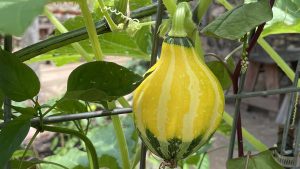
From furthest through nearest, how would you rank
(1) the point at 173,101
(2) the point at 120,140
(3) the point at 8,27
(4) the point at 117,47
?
(4) the point at 117,47 < (2) the point at 120,140 < (1) the point at 173,101 < (3) the point at 8,27

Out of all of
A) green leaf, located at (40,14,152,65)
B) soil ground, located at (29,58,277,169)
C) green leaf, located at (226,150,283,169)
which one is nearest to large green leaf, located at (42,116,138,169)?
green leaf, located at (40,14,152,65)

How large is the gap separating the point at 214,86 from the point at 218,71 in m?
0.21

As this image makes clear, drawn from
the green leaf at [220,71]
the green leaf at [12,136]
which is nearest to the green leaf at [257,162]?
the green leaf at [220,71]

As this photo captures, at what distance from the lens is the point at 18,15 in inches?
8.4

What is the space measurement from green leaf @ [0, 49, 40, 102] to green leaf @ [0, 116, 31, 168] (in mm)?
25

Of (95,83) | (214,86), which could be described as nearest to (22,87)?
(95,83)

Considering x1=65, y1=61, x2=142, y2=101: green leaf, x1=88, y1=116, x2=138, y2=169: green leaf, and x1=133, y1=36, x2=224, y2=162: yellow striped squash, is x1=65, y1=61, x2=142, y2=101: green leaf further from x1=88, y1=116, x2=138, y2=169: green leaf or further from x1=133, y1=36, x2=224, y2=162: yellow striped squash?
x1=88, y1=116, x2=138, y2=169: green leaf

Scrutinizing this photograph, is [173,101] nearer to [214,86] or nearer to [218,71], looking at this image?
[214,86]

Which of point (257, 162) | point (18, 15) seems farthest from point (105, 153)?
point (18, 15)

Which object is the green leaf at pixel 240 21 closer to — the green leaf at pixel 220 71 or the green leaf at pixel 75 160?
the green leaf at pixel 220 71

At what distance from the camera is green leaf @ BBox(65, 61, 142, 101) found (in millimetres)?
407

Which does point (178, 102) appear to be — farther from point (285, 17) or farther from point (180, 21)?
point (285, 17)

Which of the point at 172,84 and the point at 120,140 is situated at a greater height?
the point at 172,84

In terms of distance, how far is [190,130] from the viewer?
33cm
